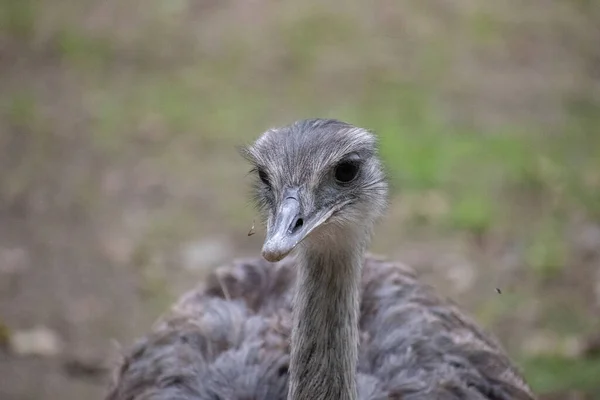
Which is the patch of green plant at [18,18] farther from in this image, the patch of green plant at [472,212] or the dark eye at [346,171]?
the dark eye at [346,171]

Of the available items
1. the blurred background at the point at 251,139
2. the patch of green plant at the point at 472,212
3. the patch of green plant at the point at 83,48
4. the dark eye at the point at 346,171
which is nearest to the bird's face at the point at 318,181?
the dark eye at the point at 346,171

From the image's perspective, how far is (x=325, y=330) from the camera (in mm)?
2447

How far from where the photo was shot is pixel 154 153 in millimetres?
6137

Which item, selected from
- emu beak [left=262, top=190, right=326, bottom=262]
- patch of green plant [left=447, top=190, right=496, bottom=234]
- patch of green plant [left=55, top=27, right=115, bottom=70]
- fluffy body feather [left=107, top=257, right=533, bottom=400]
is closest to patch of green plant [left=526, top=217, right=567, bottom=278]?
patch of green plant [left=447, top=190, right=496, bottom=234]

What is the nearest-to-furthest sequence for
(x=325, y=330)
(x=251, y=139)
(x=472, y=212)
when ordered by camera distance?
(x=325, y=330), (x=472, y=212), (x=251, y=139)

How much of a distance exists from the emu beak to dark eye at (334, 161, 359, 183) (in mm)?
140

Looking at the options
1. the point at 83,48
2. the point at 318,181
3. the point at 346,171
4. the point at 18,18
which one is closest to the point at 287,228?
the point at 318,181

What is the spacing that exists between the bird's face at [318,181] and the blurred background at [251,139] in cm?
106

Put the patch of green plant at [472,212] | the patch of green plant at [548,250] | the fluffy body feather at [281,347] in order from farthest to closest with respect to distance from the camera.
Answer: the patch of green plant at [472,212] < the patch of green plant at [548,250] < the fluffy body feather at [281,347]

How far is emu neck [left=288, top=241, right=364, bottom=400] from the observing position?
2434 mm

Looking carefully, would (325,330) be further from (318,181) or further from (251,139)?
(251,139)

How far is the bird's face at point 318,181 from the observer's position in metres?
2.28

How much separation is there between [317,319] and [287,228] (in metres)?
0.33

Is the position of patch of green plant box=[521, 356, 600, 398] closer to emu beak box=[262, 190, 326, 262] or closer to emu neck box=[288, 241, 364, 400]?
emu neck box=[288, 241, 364, 400]
